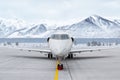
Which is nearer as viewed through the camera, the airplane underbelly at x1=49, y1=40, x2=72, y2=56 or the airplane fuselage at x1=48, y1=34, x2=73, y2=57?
the airplane underbelly at x1=49, y1=40, x2=72, y2=56

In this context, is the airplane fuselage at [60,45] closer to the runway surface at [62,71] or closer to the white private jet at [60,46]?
the white private jet at [60,46]

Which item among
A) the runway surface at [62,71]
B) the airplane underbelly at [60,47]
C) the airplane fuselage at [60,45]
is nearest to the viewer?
the runway surface at [62,71]

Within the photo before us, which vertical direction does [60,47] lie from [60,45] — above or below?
below

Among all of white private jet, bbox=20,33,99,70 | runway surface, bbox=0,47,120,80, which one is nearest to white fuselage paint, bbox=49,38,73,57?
white private jet, bbox=20,33,99,70

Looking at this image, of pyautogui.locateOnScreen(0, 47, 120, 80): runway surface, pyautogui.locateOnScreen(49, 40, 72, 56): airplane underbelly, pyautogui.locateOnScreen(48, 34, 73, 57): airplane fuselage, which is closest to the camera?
pyautogui.locateOnScreen(0, 47, 120, 80): runway surface

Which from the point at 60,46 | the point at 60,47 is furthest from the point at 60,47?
the point at 60,46

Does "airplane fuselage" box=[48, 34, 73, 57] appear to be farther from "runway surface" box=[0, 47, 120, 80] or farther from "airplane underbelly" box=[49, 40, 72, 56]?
"runway surface" box=[0, 47, 120, 80]

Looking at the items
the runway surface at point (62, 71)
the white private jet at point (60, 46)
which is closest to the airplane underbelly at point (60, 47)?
the white private jet at point (60, 46)

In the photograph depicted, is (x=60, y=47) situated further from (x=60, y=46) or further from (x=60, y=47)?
(x=60, y=46)

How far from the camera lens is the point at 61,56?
20703mm

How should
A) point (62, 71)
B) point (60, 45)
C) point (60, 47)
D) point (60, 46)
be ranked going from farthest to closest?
point (60, 45)
point (60, 46)
point (60, 47)
point (62, 71)

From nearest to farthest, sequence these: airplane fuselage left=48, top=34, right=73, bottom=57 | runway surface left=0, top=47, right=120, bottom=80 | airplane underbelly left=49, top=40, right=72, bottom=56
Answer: runway surface left=0, top=47, right=120, bottom=80 → airplane underbelly left=49, top=40, right=72, bottom=56 → airplane fuselage left=48, top=34, right=73, bottom=57

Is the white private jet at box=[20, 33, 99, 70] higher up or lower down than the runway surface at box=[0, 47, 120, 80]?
higher up

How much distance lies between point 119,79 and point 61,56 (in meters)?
7.20
